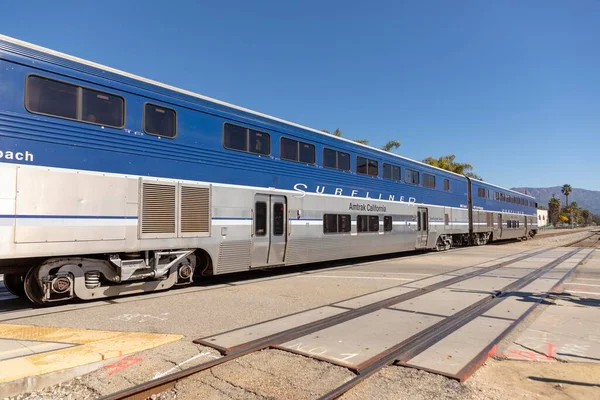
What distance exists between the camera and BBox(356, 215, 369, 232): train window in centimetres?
1416

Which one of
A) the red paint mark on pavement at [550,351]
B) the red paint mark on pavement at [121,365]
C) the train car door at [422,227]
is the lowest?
the red paint mark on pavement at [550,351]

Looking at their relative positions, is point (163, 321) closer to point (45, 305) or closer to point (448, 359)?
point (45, 305)

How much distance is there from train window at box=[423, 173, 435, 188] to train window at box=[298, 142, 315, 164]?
28.9 feet

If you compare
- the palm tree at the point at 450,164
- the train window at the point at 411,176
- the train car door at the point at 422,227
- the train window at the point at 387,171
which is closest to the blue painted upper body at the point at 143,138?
the train window at the point at 387,171

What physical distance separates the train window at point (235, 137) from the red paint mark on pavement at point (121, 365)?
5.71m

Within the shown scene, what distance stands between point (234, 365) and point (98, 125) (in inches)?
198

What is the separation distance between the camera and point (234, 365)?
459cm

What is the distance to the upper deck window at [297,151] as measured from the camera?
11.2 meters

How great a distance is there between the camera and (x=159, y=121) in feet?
→ 27.0

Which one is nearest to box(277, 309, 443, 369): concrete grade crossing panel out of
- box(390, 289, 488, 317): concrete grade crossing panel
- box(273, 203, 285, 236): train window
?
box(390, 289, 488, 317): concrete grade crossing panel

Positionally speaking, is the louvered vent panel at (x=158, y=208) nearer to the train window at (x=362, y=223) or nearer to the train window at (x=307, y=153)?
the train window at (x=307, y=153)

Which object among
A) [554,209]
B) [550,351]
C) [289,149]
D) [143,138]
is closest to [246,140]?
[289,149]

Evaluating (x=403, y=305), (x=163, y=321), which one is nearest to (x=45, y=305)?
(x=163, y=321)

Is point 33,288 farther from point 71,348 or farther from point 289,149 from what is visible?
point 289,149
